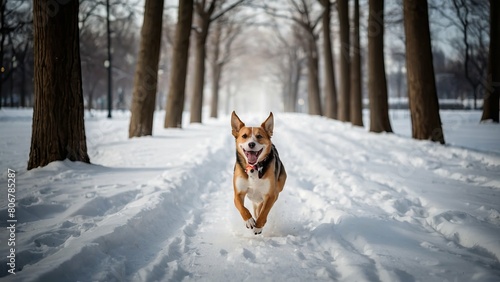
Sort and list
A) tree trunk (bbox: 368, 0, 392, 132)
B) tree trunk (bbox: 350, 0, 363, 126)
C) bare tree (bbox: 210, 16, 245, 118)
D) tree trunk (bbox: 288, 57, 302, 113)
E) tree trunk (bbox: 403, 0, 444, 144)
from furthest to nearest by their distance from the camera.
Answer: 1. tree trunk (bbox: 288, 57, 302, 113)
2. bare tree (bbox: 210, 16, 245, 118)
3. tree trunk (bbox: 350, 0, 363, 126)
4. tree trunk (bbox: 368, 0, 392, 132)
5. tree trunk (bbox: 403, 0, 444, 144)

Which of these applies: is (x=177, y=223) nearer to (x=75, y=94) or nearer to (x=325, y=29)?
(x=75, y=94)

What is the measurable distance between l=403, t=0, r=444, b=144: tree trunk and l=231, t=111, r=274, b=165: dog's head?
8092 millimetres

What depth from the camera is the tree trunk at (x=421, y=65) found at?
9.81m

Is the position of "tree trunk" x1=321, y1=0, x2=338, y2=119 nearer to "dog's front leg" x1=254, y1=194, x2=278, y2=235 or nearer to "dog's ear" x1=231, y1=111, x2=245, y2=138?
"dog's ear" x1=231, y1=111, x2=245, y2=138

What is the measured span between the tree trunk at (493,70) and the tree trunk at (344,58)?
7.77 meters

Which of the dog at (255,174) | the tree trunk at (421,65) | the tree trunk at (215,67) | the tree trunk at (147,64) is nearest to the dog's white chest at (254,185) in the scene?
the dog at (255,174)

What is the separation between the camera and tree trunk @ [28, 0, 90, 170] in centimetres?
604

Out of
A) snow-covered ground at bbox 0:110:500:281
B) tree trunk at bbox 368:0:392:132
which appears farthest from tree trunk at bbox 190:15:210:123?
snow-covered ground at bbox 0:110:500:281

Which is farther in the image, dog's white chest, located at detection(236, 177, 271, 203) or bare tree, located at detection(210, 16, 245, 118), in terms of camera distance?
bare tree, located at detection(210, 16, 245, 118)

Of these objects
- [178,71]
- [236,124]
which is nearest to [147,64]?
[178,71]

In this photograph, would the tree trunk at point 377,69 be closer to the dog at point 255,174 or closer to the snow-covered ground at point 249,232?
the snow-covered ground at point 249,232

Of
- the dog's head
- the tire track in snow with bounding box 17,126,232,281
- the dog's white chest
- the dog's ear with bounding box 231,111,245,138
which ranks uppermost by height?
the dog's ear with bounding box 231,111,245,138

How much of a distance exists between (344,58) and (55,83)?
57.7ft

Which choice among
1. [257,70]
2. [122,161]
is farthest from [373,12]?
[257,70]
